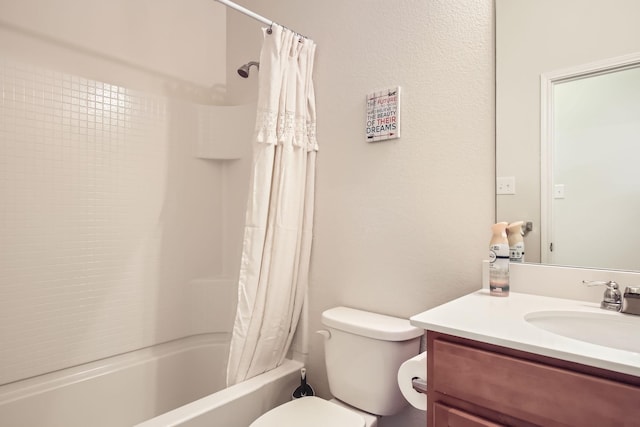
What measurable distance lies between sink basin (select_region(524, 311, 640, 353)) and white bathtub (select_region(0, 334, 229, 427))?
1.75m

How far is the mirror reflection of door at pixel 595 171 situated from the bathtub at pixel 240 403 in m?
1.12

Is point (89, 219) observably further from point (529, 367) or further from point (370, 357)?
point (529, 367)

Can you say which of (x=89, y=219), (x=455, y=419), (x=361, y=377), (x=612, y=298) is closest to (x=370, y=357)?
(x=361, y=377)

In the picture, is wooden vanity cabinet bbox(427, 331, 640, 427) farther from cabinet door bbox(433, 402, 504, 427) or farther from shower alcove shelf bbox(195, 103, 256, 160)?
shower alcove shelf bbox(195, 103, 256, 160)

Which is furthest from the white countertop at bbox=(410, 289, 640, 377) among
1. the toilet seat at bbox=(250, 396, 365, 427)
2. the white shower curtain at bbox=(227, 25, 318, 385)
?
the white shower curtain at bbox=(227, 25, 318, 385)

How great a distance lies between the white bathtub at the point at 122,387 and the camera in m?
1.52

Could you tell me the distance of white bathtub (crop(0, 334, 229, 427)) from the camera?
1.52m

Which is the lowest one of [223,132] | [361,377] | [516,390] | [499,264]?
[361,377]

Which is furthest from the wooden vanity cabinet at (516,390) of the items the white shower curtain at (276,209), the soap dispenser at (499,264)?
the white shower curtain at (276,209)

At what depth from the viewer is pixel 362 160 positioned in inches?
62.7

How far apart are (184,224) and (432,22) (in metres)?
1.65

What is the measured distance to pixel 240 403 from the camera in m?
1.42

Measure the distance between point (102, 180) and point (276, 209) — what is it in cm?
93

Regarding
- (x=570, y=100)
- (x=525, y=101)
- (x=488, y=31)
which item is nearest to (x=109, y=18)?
(x=488, y=31)
